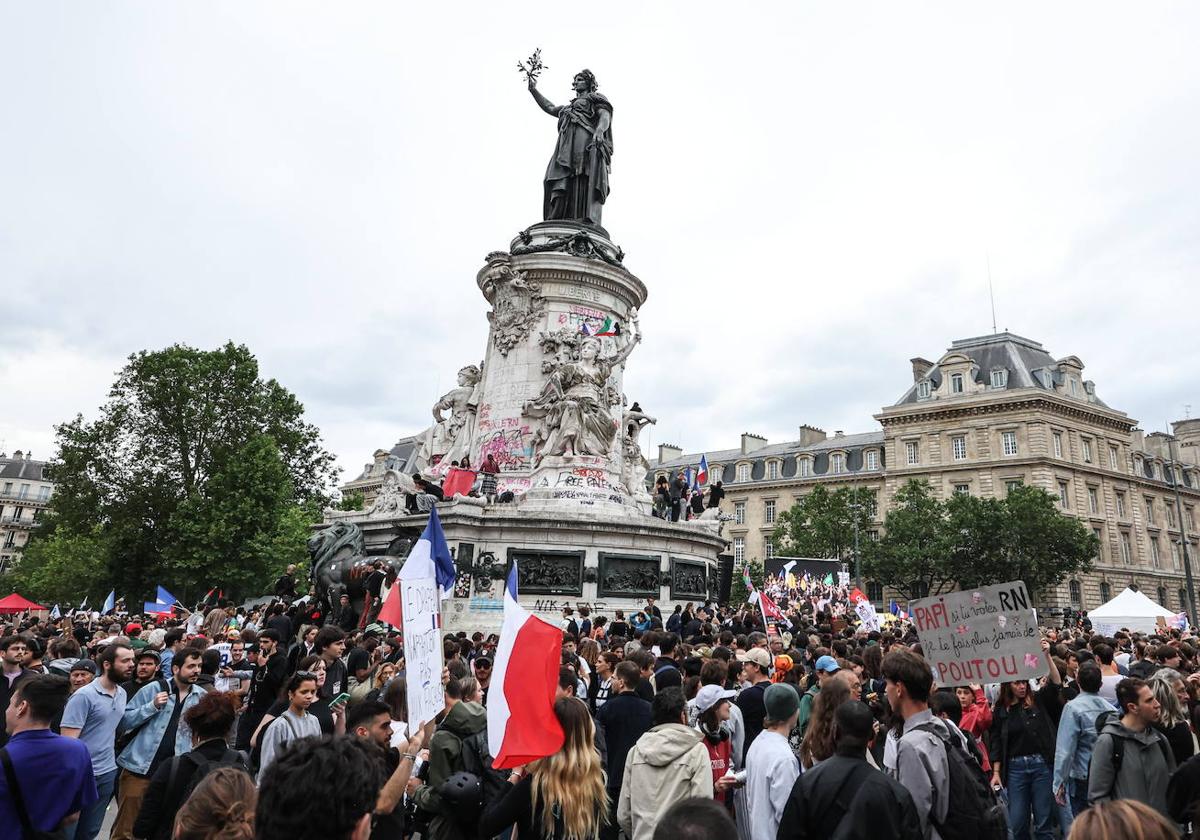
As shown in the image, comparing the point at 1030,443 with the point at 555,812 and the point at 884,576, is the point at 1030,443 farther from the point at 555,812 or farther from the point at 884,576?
the point at 555,812

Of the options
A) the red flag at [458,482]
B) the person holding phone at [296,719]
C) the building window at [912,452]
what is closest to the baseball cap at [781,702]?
the person holding phone at [296,719]

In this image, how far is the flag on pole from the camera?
23.2ft

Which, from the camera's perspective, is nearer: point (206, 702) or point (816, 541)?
point (206, 702)

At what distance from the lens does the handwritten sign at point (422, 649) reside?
18.3ft

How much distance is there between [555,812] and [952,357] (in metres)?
69.3

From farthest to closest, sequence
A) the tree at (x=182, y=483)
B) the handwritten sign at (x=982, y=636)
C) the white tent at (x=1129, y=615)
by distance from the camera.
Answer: the tree at (x=182, y=483) → the white tent at (x=1129, y=615) → the handwritten sign at (x=982, y=636)

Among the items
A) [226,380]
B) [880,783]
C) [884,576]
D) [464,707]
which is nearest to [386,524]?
[464,707]

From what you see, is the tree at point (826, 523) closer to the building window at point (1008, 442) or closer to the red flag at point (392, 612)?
the building window at point (1008, 442)

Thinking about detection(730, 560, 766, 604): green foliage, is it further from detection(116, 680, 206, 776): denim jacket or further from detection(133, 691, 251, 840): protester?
detection(133, 691, 251, 840): protester

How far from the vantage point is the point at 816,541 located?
59.4 meters

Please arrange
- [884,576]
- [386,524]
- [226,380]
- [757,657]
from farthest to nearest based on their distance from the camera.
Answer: [884,576], [226,380], [386,524], [757,657]

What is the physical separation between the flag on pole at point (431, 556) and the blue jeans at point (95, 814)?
8.78 feet

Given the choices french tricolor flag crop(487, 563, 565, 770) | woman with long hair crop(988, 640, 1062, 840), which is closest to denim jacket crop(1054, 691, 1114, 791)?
woman with long hair crop(988, 640, 1062, 840)

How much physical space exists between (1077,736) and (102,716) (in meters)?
7.66
